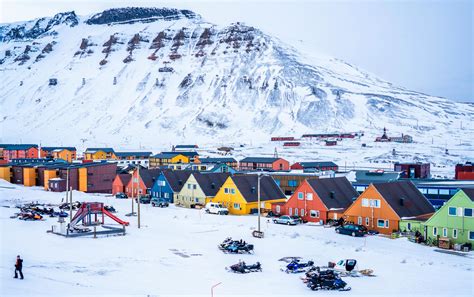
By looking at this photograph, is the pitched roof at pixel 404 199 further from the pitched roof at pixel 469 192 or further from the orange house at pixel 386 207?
the pitched roof at pixel 469 192

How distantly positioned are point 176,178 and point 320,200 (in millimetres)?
21731

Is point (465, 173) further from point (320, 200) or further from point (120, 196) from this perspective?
point (120, 196)

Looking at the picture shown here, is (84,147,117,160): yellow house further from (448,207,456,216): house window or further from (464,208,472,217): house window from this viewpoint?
(464,208,472,217): house window

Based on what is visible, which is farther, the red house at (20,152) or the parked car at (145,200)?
the red house at (20,152)

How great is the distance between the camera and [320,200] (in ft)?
147

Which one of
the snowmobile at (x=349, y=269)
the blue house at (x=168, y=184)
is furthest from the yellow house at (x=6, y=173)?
the snowmobile at (x=349, y=269)

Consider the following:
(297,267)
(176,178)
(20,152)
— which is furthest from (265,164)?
(297,267)

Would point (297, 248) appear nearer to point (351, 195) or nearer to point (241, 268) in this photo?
point (241, 268)

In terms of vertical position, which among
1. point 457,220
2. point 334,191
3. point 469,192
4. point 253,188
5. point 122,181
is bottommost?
point 122,181

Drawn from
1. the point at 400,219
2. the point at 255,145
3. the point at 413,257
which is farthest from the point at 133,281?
the point at 255,145

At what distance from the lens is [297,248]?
110 ft

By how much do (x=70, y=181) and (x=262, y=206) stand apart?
106 feet

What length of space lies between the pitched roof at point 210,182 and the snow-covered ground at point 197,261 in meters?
12.9

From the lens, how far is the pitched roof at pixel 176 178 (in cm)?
6027
